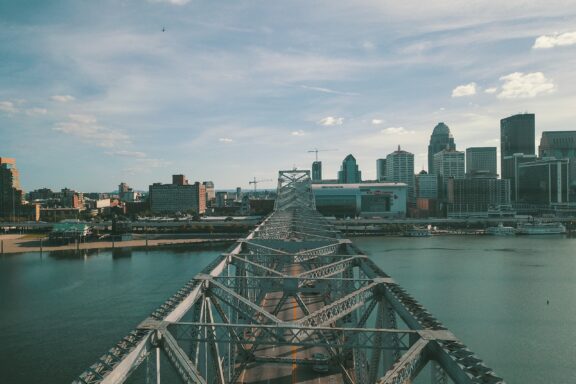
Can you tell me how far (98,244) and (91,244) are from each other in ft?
2.67

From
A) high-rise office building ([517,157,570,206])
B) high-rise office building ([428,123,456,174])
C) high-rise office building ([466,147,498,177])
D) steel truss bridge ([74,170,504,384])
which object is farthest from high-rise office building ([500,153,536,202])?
steel truss bridge ([74,170,504,384])

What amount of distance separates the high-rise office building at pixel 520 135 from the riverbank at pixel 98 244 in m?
118

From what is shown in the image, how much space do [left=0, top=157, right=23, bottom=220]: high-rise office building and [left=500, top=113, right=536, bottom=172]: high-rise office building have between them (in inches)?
5222

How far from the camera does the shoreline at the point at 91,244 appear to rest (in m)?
48.0

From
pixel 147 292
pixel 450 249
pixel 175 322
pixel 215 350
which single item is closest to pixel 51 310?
pixel 147 292

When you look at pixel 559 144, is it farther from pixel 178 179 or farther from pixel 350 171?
pixel 178 179

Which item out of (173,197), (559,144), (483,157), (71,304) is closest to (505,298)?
(71,304)

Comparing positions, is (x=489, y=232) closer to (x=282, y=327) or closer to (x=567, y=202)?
(x=567, y=202)

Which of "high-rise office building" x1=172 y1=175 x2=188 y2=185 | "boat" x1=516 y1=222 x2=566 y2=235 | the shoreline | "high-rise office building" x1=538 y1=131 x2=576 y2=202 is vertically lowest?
the shoreline

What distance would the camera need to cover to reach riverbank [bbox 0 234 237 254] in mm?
48125

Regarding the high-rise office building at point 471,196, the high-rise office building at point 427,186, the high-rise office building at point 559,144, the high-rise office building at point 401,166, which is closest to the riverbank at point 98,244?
the high-rise office building at point 471,196

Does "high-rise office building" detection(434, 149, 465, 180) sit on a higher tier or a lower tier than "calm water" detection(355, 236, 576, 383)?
higher

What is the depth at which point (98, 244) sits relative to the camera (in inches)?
2030

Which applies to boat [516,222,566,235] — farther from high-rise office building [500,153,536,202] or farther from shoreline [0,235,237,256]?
high-rise office building [500,153,536,202]
